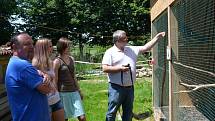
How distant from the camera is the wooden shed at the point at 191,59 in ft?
15.9

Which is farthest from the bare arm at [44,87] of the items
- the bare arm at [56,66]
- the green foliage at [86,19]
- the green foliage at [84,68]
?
the green foliage at [86,19]

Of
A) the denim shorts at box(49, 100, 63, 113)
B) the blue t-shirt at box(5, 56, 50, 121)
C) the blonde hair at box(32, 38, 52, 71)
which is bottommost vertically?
the denim shorts at box(49, 100, 63, 113)

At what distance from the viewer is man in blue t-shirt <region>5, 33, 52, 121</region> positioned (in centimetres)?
504

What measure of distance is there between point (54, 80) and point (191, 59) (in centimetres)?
202

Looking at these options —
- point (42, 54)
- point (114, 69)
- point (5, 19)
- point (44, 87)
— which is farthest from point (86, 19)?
point (44, 87)

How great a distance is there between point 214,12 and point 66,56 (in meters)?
3.38

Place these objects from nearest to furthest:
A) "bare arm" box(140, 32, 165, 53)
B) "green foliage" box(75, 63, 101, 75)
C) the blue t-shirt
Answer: the blue t-shirt < "bare arm" box(140, 32, 165, 53) < "green foliage" box(75, 63, 101, 75)

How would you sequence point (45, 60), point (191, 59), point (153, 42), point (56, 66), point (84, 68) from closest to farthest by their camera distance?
1. point (191, 59)
2. point (45, 60)
3. point (56, 66)
4. point (153, 42)
5. point (84, 68)

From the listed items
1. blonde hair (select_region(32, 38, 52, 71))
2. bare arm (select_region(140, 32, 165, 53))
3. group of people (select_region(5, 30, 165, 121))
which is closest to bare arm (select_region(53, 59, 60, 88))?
group of people (select_region(5, 30, 165, 121))

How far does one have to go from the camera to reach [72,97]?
7574 millimetres

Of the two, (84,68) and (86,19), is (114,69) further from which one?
(86,19)

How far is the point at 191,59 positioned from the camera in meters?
5.89

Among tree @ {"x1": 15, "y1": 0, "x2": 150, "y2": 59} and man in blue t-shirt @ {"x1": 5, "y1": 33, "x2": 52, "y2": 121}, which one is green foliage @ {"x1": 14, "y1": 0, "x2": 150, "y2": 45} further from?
man in blue t-shirt @ {"x1": 5, "y1": 33, "x2": 52, "y2": 121}

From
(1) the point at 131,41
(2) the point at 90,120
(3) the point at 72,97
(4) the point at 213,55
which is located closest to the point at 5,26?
(1) the point at 131,41
